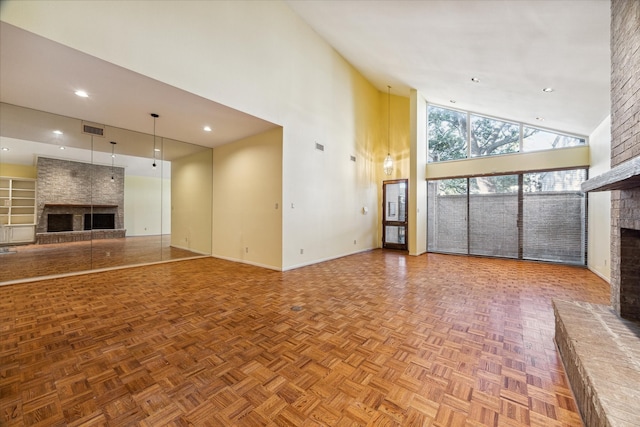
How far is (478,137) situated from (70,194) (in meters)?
9.59

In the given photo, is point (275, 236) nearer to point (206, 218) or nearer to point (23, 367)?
point (206, 218)

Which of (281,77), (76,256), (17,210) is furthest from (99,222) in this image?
(281,77)

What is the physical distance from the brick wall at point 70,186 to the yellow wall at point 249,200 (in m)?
2.25

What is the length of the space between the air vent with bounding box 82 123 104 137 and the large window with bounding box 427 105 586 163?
781 cm

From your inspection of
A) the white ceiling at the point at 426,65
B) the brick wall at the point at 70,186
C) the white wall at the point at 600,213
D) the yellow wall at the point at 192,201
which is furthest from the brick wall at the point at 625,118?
the brick wall at the point at 70,186

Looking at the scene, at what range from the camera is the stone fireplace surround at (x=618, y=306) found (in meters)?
1.21

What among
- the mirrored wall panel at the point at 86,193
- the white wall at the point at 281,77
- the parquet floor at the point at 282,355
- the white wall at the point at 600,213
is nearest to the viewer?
the parquet floor at the point at 282,355

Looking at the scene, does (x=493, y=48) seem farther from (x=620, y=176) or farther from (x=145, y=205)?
(x=145, y=205)

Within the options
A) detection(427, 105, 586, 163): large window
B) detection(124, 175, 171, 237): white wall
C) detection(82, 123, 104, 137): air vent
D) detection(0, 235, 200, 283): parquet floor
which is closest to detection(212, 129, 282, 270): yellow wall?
detection(0, 235, 200, 283): parquet floor

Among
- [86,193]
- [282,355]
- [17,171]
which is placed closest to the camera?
[282,355]

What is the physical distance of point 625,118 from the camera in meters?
2.08

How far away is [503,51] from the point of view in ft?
11.5

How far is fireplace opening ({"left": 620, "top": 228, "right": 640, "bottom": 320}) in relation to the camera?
6.65 feet

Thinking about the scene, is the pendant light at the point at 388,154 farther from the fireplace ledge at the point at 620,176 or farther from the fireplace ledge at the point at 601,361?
the fireplace ledge at the point at 601,361
